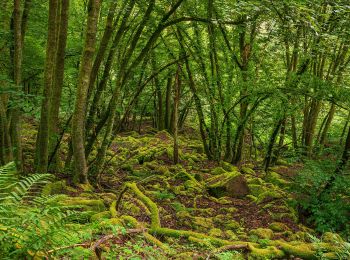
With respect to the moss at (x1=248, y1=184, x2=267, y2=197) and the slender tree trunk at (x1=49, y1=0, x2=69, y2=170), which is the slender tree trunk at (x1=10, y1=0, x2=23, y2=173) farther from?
the moss at (x1=248, y1=184, x2=267, y2=197)

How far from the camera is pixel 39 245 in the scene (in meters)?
1.88

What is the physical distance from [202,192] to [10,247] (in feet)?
25.0

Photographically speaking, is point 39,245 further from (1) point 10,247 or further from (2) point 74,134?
(2) point 74,134

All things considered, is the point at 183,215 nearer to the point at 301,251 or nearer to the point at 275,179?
the point at 301,251

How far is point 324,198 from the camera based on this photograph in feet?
24.2

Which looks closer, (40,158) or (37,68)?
(40,158)

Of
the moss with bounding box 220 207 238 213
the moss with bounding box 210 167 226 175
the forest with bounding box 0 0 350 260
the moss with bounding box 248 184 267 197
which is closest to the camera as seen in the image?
the forest with bounding box 0 0 350 260

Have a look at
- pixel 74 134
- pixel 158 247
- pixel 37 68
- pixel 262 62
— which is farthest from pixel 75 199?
pixel 262 62

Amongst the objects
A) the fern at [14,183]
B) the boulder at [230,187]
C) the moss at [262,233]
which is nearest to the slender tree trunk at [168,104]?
the boulder at [230,187]

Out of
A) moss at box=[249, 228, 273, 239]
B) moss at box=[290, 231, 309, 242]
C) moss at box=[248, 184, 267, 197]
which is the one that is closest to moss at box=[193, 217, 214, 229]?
moss at box=[249, 228, 273, 239]

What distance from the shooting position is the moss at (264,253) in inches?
188

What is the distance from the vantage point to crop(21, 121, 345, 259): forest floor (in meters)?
4.58

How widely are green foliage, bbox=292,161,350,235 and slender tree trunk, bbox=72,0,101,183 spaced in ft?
15.7

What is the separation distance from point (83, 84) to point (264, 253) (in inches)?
164
